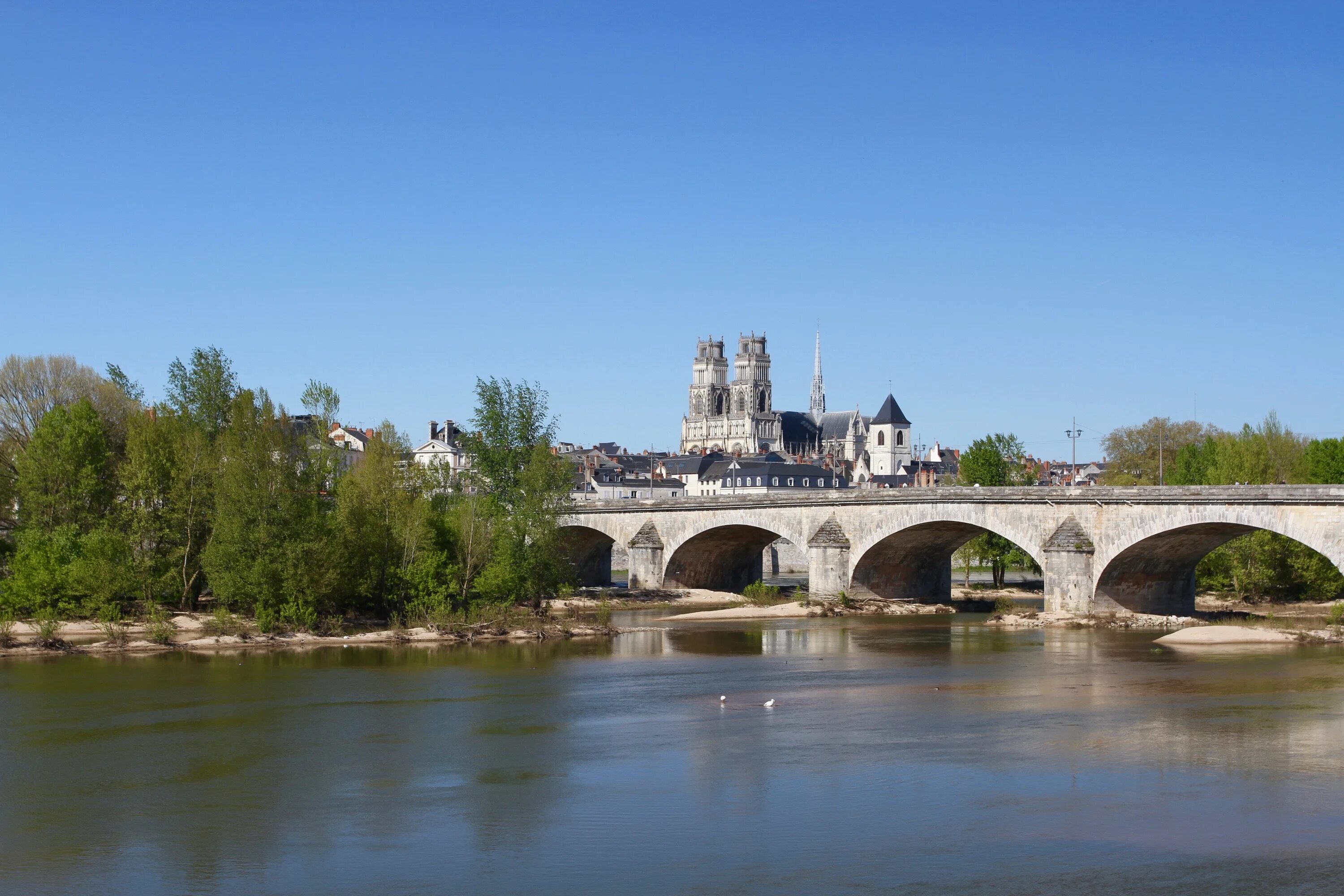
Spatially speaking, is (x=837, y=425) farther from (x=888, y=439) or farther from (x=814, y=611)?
(x=814, y=611)

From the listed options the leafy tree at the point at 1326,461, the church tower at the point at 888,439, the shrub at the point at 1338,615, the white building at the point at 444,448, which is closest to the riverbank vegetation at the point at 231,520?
the shrub at the point at 1338,615

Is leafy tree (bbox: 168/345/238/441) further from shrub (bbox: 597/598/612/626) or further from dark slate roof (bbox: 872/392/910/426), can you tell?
dark slate roof (bbox: 872/392/910/426)

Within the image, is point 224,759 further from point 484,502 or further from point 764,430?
point 764,430

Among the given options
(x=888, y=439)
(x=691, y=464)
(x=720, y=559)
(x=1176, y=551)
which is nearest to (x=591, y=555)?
(x=720, y=559)

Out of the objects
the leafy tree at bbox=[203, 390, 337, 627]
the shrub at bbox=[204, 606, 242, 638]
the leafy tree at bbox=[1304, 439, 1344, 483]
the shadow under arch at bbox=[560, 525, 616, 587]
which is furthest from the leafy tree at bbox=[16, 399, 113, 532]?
the leafy tree at bbox=[1304, 439, 1344, 483]

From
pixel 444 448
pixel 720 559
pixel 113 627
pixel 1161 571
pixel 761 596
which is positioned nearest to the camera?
pixel 113 627

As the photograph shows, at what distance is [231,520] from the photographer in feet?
137

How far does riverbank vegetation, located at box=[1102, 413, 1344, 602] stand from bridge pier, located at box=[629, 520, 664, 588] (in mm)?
21885

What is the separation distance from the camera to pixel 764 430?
189 metres

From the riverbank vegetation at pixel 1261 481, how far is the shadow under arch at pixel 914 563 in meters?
10.1

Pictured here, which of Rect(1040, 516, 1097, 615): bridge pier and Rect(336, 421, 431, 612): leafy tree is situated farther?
Rect(1040, 516, 1097, 615): bridge pier

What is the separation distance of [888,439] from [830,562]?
10010 cm

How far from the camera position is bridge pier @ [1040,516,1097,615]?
→ 154ft

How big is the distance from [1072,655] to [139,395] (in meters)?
34.1
